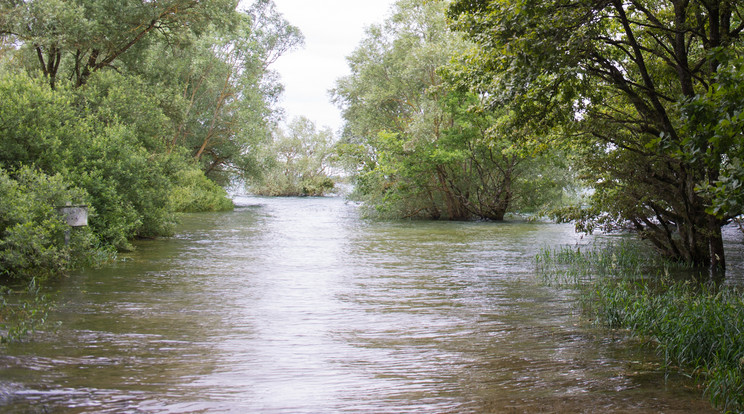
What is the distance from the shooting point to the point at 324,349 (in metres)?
6.23

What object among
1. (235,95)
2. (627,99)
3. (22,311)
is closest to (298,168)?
(235,95)

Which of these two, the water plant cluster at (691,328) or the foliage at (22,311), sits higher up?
the water plant cluster at (691,328)

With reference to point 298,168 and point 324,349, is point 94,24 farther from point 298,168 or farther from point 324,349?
point 298,168

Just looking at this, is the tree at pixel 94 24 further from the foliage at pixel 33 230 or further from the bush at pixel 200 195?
the bush at pixel 200 195

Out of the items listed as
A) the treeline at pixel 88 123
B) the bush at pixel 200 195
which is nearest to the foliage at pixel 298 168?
→ the bush at pixel 200 195

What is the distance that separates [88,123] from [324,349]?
40.4 feet

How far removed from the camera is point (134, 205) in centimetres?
1614

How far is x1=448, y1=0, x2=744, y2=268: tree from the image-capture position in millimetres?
9242

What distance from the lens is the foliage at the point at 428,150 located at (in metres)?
28.4

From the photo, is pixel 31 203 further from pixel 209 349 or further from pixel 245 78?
pixel 245 78

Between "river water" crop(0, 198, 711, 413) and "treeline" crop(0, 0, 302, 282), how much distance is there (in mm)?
1076

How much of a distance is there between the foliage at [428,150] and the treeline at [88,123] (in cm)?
1030

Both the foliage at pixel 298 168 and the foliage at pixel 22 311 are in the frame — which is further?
the foliage at pixel 298 168

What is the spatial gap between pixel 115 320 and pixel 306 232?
592 inches
